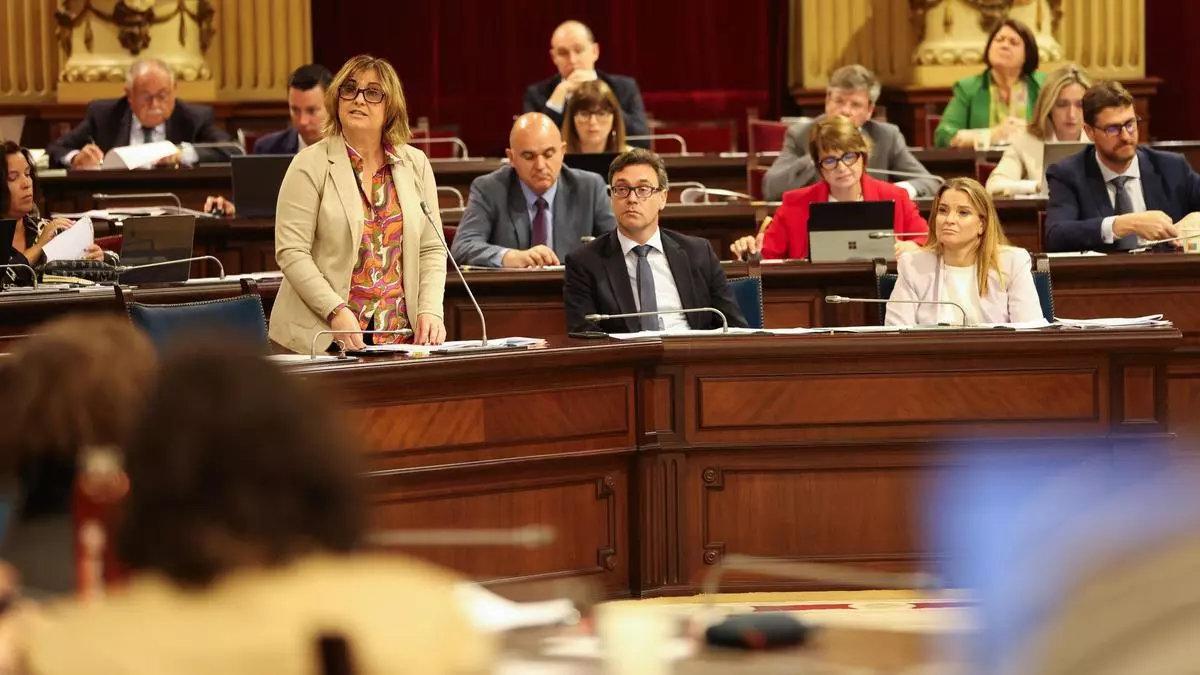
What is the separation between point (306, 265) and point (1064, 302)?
2665mm

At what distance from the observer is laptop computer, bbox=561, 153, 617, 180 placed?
7191 millimetres

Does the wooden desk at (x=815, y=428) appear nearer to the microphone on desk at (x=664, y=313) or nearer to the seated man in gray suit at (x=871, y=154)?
the microphone on desk at (x=664, y=313)

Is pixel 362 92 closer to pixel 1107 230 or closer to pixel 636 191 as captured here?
pixel 636 191

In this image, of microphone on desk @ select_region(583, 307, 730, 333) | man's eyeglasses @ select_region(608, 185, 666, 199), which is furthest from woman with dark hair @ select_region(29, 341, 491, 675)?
man's eyeglasses @ select_region(608, 185, 666, 199)

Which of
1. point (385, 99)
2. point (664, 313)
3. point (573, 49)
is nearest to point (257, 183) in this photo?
point (573, 49)

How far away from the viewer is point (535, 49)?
12789 millimetres

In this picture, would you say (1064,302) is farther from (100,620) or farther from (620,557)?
(100,620)

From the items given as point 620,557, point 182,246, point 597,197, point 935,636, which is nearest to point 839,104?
point 597,197

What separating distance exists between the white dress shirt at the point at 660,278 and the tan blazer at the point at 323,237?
0.65 m

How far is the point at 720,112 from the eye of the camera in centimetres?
1272

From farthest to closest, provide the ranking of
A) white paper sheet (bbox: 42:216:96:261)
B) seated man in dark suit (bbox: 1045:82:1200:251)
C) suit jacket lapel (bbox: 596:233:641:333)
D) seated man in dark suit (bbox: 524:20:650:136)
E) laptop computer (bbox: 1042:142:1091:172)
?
seated man in dark suit (bbox: 524:20:650:136) < laptop computer (bbox: 1042:142:1091:172) < seated man in dark suit (bbox: 1045:82:1200:251) < white paper sheet (bbox: 42:216:96:261) < suit jacket lapel (bbox: 596:233:641:333)

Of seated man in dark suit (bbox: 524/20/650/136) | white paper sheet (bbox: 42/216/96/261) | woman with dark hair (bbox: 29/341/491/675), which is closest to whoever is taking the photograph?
woman with dark hair (bbox: 29/341/491/675)

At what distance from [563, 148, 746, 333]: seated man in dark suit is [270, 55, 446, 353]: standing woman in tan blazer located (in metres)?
0.51

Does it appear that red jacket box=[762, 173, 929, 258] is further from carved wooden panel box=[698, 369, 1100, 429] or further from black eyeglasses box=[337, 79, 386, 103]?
black eyeglasses box=[337, 79, 386, 103]
